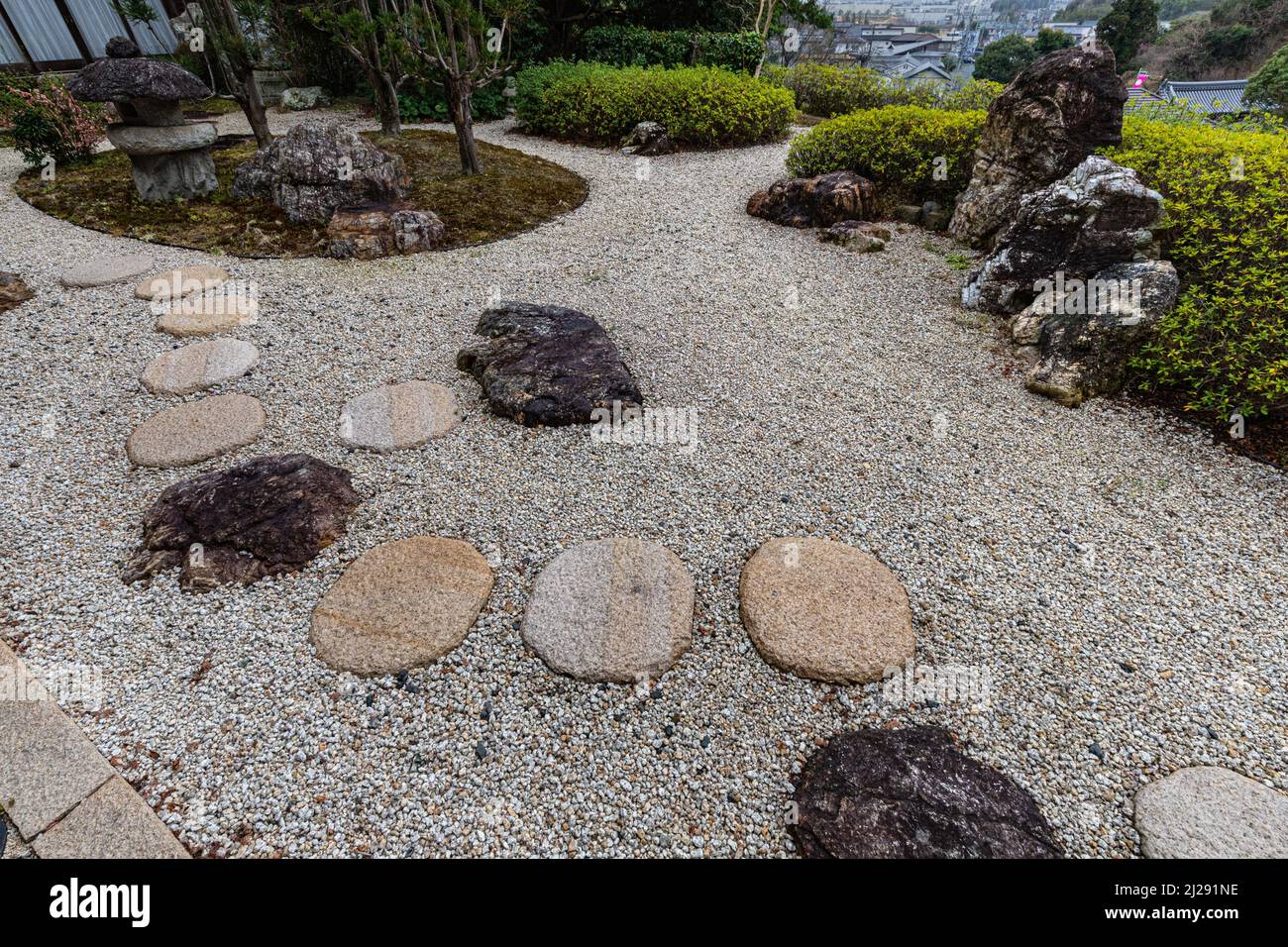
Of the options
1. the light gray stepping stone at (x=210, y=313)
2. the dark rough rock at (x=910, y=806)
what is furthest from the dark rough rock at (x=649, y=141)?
the dark rough rock at (x=910, y=806)

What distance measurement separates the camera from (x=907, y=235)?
8383mm

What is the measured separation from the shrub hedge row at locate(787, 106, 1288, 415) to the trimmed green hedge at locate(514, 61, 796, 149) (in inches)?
286

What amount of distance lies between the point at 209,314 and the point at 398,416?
3088mm

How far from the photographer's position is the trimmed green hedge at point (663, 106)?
40.3 ft

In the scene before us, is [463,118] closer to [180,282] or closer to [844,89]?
[180,282]

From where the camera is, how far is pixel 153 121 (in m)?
7.87

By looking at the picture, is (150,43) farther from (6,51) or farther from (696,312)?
(696,312)

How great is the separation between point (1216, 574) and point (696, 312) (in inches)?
194

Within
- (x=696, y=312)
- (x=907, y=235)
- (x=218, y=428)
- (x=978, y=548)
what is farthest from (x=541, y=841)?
(x=907, y=235)

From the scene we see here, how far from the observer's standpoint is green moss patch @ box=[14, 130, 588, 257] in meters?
7.67

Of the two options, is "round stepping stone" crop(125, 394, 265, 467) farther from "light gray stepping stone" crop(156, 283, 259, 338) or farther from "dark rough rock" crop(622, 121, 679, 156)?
"dark rough rock" crop(622, 121, 679, 156)

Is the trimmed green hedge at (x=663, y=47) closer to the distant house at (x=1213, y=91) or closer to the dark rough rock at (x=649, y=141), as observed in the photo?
the dark rough rock at (x=649, y=141)

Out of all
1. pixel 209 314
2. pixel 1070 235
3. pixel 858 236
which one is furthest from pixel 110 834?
pixel 858 236

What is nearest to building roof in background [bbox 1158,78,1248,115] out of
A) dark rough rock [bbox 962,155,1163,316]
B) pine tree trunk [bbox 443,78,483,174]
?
dark rough rock [bbox 962,155,1163,316]
